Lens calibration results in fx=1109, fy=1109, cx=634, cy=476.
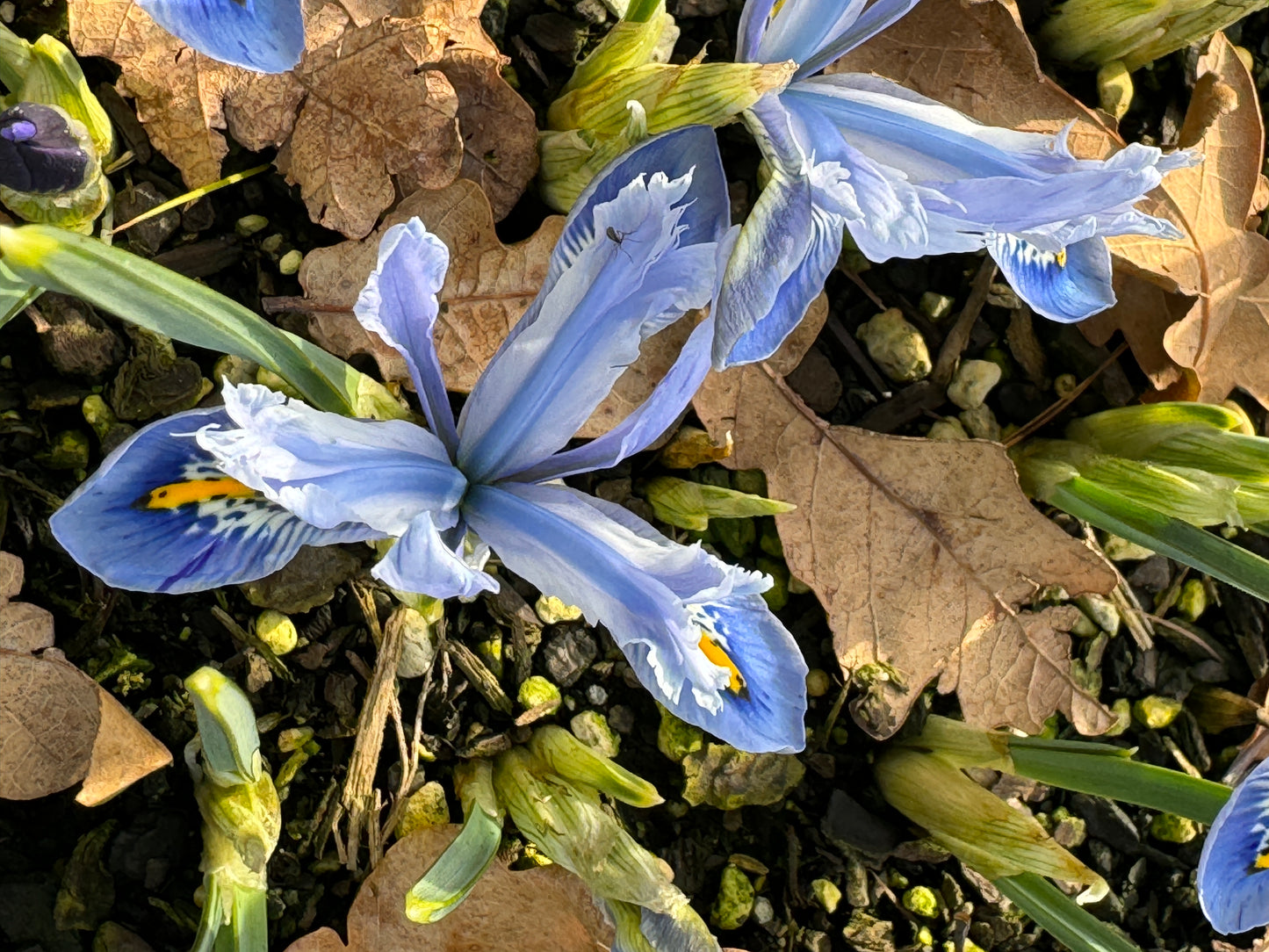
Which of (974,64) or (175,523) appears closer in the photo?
(175,523)

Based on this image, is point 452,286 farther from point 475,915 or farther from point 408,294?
point 475,915

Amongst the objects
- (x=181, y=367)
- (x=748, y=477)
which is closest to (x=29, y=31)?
(x=181, y=367)

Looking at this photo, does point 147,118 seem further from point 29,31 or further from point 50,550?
point 50,550

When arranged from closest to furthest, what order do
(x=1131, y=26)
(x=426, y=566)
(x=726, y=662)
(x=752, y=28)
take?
(x=426, y=566) → (x=726, y=662) → (x=752, y=28) → (x=1131, y=26)

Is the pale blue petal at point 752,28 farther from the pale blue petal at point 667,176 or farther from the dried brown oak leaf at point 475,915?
the dried brown oak leaf at point 475,915

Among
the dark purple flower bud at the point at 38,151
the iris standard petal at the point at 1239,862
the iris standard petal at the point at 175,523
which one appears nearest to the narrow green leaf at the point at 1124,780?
the iris standard petal at the point at 1239,862

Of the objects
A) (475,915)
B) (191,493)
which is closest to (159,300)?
(191,493)
